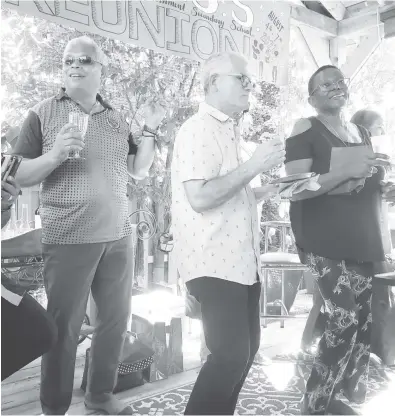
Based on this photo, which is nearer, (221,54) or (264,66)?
(221,54)

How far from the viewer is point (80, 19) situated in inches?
88.1

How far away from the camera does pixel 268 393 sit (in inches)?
97.3

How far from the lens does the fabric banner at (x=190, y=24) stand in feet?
7.31

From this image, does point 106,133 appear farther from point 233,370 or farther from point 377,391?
point 377,391

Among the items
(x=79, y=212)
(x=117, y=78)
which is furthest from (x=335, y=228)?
(x=117, y=78)

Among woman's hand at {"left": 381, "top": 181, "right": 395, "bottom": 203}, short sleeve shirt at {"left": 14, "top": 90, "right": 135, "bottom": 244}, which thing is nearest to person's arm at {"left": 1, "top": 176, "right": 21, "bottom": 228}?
short sleeve shirt at {"left": 14, "top": 90, "right": 135, "bottom": 244}

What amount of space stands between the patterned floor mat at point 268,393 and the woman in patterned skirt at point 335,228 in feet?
1.06

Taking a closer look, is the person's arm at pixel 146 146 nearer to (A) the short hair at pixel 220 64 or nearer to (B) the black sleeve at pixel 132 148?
(B) the black sleeve at pixel 132 148

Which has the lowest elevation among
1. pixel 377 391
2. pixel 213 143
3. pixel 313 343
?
pixel 377 391

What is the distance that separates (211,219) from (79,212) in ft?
2.12

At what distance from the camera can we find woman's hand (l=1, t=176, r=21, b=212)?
1346 mm

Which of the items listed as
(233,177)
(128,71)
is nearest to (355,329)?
(233,177)

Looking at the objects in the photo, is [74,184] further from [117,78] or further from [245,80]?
[117,78]

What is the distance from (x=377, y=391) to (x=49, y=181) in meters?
2.07
